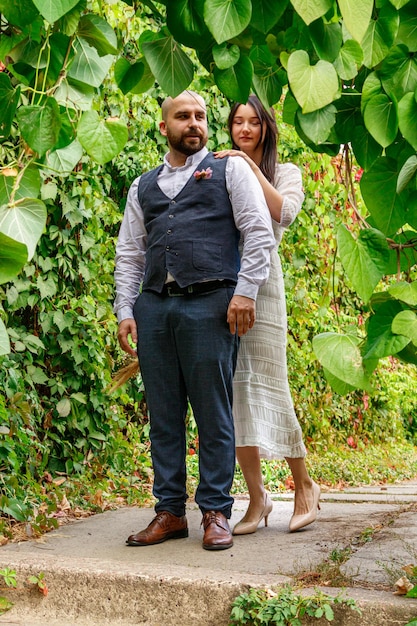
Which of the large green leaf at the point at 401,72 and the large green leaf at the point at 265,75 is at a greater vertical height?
the large green leaf at the point at 265,75

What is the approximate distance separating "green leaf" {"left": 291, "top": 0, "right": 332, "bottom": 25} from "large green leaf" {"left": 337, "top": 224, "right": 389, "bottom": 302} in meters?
0.38

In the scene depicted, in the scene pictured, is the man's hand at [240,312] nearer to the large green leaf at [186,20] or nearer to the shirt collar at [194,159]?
the shirt collar at [194,159]

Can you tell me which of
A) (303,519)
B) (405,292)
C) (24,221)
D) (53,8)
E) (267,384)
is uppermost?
(53,8)

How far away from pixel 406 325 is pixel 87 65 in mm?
708

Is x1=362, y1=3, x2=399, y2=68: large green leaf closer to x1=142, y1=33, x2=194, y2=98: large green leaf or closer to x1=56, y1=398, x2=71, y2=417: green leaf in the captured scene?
x1=142, y1=33, x2=194, y2=98: large green leaf

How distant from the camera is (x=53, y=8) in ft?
3.49

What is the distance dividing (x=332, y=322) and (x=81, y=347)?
3.90 meters

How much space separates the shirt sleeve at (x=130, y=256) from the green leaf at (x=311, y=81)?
2.14 meters

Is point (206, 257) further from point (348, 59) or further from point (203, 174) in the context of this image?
point (348, 59)

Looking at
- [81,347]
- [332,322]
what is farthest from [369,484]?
[81,347]

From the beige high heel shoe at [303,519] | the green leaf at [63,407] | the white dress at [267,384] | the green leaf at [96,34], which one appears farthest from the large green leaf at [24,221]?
the green leaf at [63,407]

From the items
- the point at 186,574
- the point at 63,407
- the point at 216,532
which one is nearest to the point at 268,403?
the point at 216,532

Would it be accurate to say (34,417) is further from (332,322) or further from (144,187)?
(332,322)

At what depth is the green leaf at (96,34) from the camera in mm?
1330
